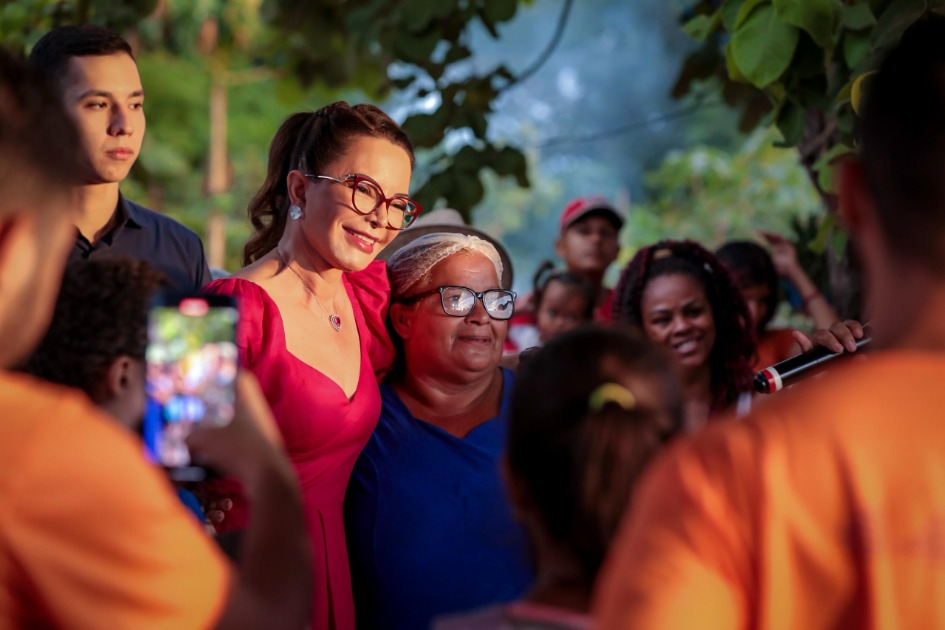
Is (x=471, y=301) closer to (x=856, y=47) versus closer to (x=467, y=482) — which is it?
(x=467, y=482)

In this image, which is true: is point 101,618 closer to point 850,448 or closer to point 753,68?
point 850,448

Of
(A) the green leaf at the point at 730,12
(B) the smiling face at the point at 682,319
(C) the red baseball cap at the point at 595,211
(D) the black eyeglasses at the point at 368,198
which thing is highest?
(A) the green leaf at the point at 730,12

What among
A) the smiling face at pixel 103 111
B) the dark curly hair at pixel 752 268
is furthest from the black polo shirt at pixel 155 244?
the dark curly hair at pixel 752 268

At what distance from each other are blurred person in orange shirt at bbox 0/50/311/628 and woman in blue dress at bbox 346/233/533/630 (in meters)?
1.13

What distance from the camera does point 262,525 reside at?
1289mm

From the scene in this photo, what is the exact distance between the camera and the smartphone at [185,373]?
138 cm

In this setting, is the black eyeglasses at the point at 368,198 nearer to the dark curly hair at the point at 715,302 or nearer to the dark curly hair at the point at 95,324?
the dark curly hair at the point at 95,324

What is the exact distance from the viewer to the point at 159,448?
138cm

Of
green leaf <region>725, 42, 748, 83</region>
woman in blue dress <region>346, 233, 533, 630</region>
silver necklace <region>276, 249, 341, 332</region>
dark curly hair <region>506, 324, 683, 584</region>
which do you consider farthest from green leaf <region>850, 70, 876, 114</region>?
dark curly hair <region>506, 324, 683, 584</region>

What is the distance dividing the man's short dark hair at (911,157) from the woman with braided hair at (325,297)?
153 cm

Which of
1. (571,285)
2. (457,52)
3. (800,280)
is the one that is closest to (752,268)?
(800,280)

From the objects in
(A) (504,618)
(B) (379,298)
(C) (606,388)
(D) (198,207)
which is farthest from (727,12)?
(D) (198,207)

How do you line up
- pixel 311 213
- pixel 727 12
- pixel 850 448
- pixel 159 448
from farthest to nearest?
1. pixel 727 12
2. pixel 311 213
3. pixel 159 448
4. pixel 850 448

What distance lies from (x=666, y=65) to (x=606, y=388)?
24225 millimetres
